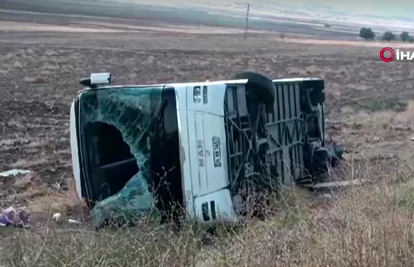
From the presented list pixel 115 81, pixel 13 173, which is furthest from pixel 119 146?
pixel 115 81

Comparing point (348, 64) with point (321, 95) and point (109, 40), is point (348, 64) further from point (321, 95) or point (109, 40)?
point (321, 95)

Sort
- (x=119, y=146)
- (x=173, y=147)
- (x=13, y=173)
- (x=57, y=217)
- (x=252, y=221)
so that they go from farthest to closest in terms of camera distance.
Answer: (x=13, y=173) → (x=119, y=146) → (x=57, y=217) → (x=173, y=147) → (x=252, y=221)

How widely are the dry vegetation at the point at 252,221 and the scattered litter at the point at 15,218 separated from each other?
0.13 metres

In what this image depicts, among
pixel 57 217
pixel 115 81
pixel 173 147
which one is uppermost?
pixel 173 147

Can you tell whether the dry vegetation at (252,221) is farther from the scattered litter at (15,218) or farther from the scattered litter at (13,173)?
the scattered litter at (13,173)

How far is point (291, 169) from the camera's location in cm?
995

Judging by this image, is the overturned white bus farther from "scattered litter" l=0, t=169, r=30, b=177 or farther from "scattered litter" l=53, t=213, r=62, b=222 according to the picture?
"scattered litter" l=0, t=169, r=30, b=177

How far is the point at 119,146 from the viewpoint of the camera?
8703 mm

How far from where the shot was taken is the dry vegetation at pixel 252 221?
4.81 meters

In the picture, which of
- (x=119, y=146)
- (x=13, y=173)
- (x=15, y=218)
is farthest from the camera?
(x=13, y=173)

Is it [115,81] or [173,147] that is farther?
[115,81]

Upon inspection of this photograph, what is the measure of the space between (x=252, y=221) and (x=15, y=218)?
2904mm

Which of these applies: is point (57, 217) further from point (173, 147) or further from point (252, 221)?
point (252, 221)

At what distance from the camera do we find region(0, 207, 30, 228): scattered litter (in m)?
8.02
